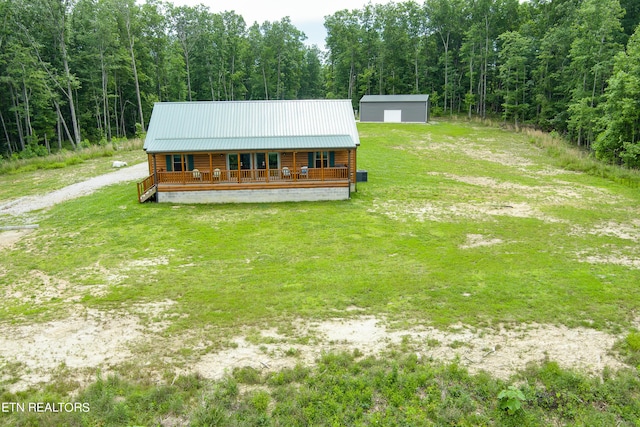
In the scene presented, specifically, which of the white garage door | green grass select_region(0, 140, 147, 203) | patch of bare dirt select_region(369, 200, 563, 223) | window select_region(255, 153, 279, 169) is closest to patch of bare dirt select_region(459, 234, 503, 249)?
patch of bare dirt select_region(369, 200, 563, 223)

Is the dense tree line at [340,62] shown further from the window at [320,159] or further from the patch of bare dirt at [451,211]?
the window at [320,159]

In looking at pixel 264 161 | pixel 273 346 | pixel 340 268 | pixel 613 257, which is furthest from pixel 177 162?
pixel 613 257

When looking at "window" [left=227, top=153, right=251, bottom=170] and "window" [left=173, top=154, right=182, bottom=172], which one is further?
"window" [left=227, top=153, right=251, bottom=170]

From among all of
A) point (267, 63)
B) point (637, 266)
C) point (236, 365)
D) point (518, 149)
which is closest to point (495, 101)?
point (518, 149)

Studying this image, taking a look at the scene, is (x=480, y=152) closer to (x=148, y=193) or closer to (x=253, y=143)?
(x=253, y=143)

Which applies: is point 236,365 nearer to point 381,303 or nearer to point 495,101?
point 381,303

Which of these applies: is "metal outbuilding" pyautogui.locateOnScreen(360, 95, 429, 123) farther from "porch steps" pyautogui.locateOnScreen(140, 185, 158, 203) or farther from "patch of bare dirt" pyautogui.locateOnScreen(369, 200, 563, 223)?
"porch steps" pyautogui.locateOnScreen(140, 185, 158, 203)

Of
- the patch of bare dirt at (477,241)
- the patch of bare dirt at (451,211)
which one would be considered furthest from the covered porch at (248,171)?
the patch of bare dirt at (477,241)
